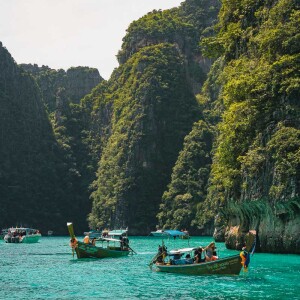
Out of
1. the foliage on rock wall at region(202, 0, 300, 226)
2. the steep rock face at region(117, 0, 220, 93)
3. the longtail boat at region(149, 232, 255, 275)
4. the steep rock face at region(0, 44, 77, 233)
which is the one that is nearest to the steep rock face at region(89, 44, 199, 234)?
the steep rock face at region(117, 0, 220, 93)

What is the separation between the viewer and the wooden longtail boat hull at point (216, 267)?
1507 inches

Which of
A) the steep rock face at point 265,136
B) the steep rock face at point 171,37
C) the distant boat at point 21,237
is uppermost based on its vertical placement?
the steep rock face at point 171,37

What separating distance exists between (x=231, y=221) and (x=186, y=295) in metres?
34.2

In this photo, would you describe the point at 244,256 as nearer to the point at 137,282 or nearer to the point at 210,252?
the point at 210,252

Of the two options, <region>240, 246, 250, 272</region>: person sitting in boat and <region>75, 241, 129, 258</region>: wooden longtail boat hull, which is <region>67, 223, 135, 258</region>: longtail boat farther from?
<region>240, 246, 250, 272</region>: person sitting in boat

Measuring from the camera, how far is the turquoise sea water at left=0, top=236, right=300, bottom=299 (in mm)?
32062

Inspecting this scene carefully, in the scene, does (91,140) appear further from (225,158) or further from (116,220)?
(225,158)

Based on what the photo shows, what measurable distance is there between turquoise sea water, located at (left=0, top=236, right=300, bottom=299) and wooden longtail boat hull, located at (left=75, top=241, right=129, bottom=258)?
13.9 feet

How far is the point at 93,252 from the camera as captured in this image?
188 ft

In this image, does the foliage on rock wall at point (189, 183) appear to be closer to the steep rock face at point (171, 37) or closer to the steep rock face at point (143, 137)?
the steep rock face at point (143, 137)

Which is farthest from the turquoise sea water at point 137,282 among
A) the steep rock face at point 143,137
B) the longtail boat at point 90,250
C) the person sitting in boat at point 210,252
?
the steep rock face at point 143,137

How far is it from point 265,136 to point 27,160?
120398 millimetres

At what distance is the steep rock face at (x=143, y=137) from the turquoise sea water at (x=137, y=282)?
9470 centimetres

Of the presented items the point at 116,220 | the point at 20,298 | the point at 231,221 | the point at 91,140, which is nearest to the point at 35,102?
the point at 91,140
